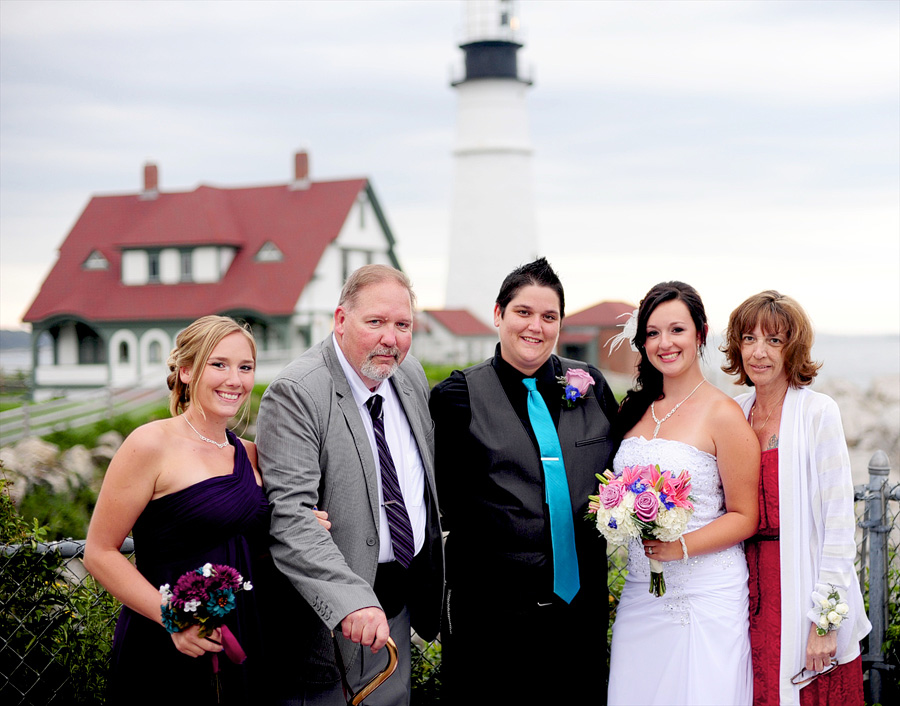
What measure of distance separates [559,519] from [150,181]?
113 ft

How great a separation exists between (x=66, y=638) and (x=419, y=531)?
7.03ft

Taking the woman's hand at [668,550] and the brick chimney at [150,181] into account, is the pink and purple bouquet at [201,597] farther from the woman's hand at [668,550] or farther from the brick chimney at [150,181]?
the brick chimney at [150,181]

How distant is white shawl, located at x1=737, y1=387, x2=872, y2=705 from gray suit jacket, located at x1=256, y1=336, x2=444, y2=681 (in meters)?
1.69

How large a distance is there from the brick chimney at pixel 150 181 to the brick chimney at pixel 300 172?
5.76 meters

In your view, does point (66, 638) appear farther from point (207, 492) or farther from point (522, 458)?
point (522, 458)

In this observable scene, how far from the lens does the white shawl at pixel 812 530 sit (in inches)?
158

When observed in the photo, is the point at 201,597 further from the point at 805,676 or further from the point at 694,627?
the point at 805,676

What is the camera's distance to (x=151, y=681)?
11.9 feet

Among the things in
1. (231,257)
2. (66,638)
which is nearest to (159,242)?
(231,257)

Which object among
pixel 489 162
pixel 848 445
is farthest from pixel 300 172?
pixel 848 445

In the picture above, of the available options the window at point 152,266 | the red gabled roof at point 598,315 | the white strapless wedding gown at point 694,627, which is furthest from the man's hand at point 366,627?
the red gabled roof at point 598,315

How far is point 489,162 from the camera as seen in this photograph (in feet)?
116

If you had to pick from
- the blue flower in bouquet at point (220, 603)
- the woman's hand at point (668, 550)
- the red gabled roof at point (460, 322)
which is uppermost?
the red gabled roof at point (460, 322)

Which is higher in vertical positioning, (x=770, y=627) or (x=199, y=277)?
(x=199, y=277)
